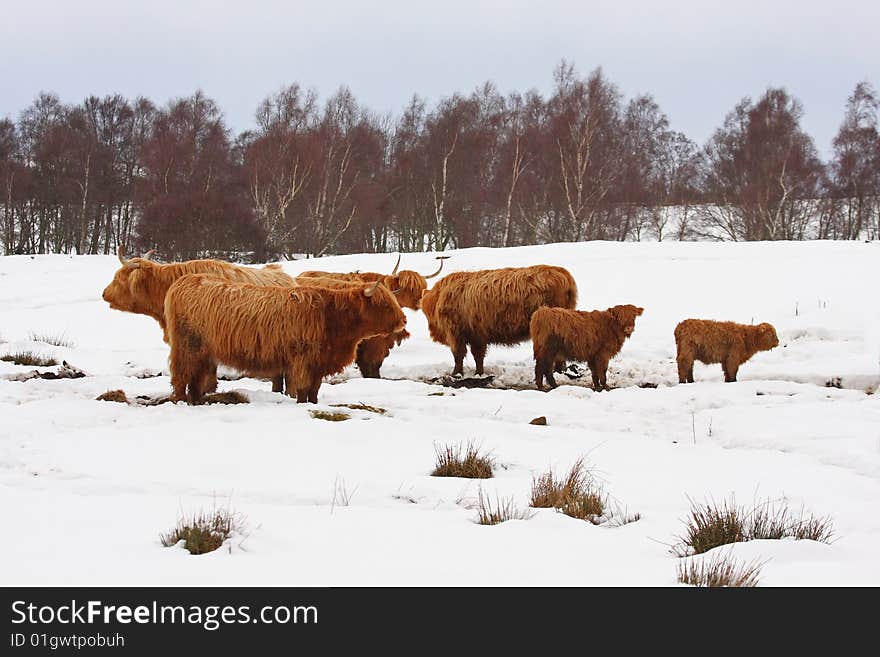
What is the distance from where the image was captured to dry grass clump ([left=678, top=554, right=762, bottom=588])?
2.67 m

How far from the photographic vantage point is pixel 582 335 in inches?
358

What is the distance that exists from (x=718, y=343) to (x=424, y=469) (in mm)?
5760

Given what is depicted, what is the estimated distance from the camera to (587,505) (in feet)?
12.3

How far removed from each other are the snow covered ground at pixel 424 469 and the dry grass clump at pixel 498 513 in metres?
0.08

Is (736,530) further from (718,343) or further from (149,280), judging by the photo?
(149,280)

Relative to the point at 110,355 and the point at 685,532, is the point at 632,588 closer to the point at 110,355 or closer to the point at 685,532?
the point at 685,532

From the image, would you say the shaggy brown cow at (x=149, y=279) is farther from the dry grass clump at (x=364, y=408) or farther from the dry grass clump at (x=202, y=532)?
the dry grass clump at (x=202, y=532)

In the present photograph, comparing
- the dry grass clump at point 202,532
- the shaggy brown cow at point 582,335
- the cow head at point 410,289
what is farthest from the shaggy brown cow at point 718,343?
the dry grass clump at point 202,532

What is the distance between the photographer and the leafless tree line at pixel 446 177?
30922 mm

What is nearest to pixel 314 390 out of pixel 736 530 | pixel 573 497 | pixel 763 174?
pixel 573 497

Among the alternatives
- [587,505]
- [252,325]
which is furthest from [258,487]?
[252,325]

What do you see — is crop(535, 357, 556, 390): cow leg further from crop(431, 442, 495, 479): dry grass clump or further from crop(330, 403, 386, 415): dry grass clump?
crop(431, 442, 495, 479): dry grass clump

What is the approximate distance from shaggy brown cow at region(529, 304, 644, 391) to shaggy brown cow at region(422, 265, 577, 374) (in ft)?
3.54

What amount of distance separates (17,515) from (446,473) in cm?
219
